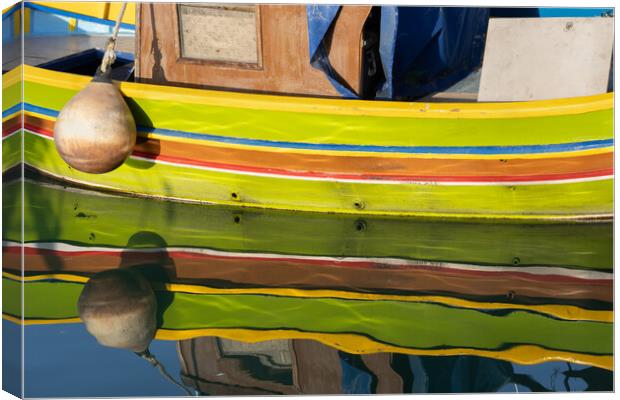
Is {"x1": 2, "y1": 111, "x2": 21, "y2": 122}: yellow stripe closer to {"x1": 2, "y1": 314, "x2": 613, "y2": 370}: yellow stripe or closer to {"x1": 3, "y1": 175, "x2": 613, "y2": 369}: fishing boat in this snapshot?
{"x1": 3, "y1": 175, "x2": 613, "y2": 369}: fishing boat

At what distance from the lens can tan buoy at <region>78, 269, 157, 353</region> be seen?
529cm

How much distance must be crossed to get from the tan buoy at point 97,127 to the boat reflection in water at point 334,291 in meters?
0.52

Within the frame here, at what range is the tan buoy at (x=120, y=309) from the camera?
→ 17.3 ft

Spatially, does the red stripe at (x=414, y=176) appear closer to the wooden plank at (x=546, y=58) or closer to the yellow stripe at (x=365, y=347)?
the wooden plank at (x=546, y=58)

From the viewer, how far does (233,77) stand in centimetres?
722

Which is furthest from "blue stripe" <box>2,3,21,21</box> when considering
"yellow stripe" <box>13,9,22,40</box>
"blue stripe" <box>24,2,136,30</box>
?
"blue stripe" <box>24,2,136,30</box>

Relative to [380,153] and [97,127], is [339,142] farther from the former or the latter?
[97,127]

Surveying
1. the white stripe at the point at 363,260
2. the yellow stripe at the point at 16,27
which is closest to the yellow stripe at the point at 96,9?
the white stripe at the point at 363,260

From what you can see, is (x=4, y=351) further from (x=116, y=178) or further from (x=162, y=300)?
(x=116, y=178)

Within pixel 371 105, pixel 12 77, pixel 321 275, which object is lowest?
pixel 321 275

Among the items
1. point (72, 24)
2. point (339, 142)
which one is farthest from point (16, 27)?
point (72, 24)

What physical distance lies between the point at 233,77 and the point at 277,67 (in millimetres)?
325

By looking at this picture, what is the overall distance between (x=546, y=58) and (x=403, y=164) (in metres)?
1.19

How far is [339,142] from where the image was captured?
275 inches
